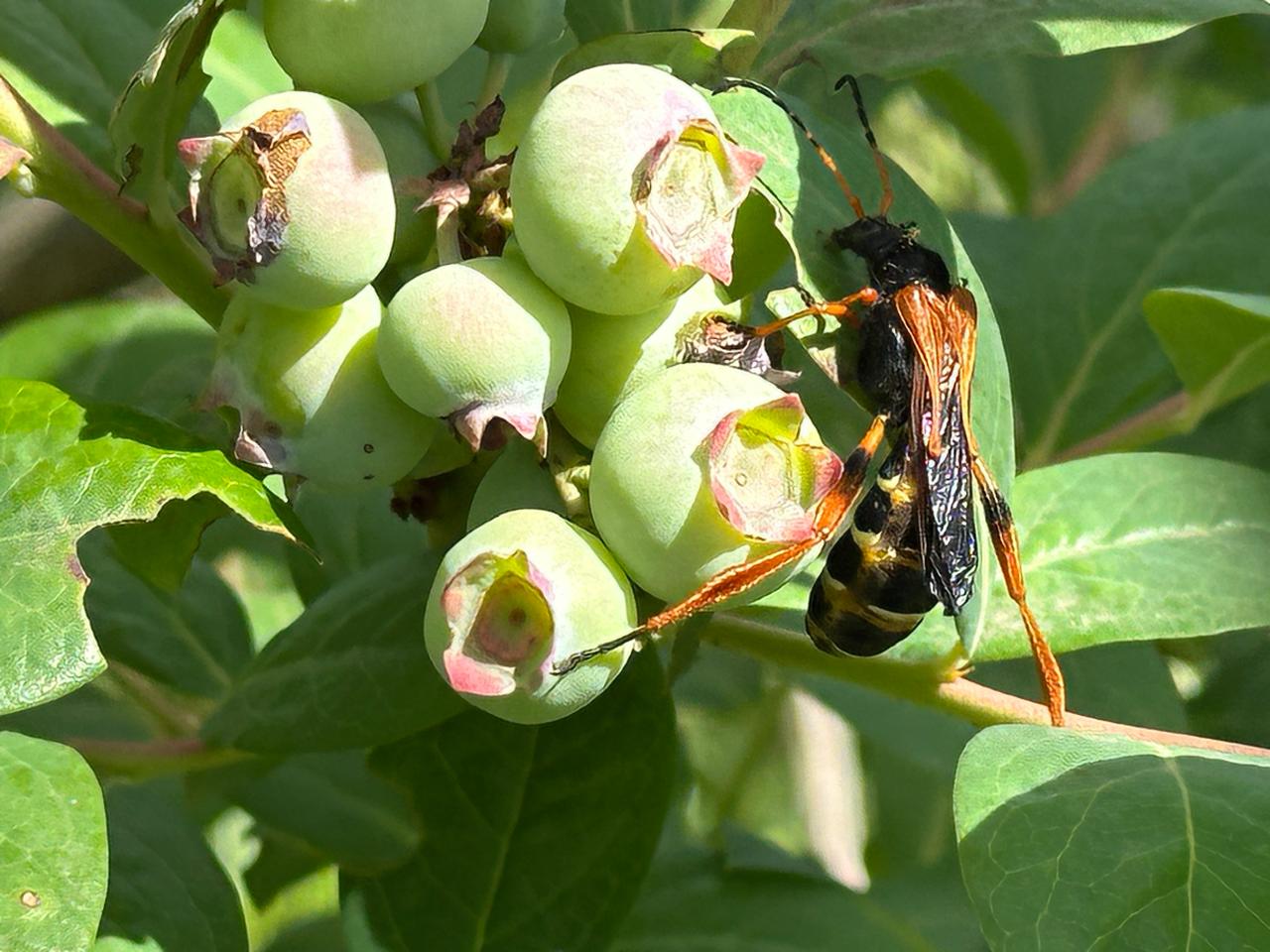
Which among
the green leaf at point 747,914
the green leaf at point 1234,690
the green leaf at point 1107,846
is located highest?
the green leaf at point 1107,846

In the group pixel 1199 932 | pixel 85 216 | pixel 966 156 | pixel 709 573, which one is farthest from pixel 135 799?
pixel 966 156

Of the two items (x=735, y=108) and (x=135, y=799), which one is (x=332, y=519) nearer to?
(x=135, y=799)

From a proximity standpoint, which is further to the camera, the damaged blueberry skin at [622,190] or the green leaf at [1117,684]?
Result: the green leaf at [1117,684]

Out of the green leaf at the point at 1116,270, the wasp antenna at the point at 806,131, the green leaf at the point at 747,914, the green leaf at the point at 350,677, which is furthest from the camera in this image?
the green leaf at the point at 1116,270

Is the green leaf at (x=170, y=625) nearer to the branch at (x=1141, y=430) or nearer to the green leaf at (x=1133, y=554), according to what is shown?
the green leaf at (x=1133, y=554)

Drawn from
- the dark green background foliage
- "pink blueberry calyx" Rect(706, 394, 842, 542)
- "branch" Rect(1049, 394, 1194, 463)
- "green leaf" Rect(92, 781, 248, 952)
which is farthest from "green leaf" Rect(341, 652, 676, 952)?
"branch" Rect(1049, 394, 1194, 463)

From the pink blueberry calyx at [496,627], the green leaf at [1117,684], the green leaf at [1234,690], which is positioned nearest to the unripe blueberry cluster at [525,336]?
the pink blueberry calyx at [496,627]

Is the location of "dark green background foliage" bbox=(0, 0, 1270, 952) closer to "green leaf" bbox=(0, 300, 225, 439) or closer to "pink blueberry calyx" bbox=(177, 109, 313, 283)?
"green leaf" bbox=(0, 300, 225, 439)
